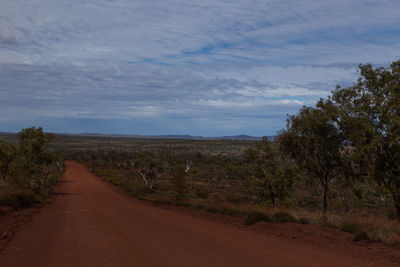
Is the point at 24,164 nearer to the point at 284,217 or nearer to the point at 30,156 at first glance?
the point at 30,156

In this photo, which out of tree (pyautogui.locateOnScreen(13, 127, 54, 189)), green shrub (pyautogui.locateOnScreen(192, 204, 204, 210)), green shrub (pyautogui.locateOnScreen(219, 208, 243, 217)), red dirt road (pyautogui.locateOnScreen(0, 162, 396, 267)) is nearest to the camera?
red dirt road (pyautogui.locateOnScreen(0, 162, 396, 267))

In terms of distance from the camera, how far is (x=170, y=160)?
7419 cm

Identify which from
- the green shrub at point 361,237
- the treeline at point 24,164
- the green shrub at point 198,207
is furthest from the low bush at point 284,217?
the treeline at point 24,164

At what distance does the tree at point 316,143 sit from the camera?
16391mm

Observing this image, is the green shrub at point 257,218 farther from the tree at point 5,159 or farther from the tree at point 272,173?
the tree at point 5,159

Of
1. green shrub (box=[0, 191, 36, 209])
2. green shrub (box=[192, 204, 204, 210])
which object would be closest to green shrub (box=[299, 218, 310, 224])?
green shrub (box=[192, 204, 204, 210])

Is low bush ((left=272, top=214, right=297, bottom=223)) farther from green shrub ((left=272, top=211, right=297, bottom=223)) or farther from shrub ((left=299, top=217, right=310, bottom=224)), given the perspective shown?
shrub ((left=299, top=217, right=310, bottom=224))

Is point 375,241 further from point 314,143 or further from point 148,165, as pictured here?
point 148,165

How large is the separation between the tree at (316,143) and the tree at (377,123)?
145 cm

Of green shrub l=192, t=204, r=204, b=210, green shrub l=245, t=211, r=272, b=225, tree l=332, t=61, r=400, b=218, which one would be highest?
tree l=332, t=61, r=400, b=218

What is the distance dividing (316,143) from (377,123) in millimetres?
3605

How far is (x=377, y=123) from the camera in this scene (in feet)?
45.2

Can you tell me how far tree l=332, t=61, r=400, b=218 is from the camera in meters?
13.1

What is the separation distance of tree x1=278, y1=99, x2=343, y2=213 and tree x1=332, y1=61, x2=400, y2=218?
4.77 ft
